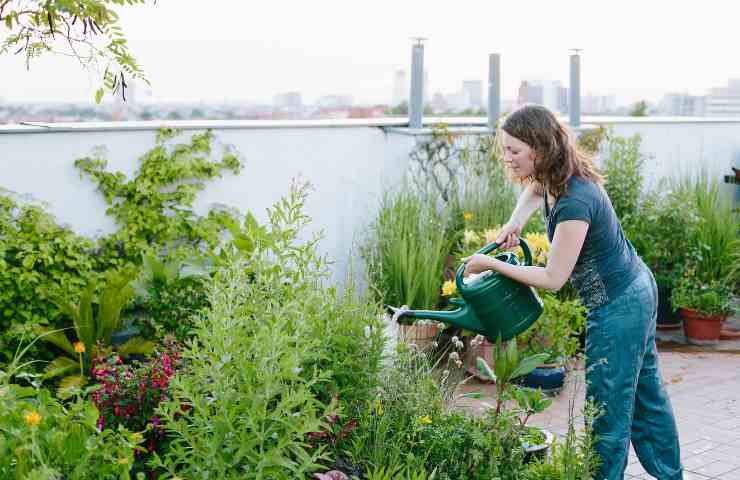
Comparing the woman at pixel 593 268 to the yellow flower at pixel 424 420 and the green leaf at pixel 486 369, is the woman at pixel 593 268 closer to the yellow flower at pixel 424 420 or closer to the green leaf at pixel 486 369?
the green leaf at pixel 486 369

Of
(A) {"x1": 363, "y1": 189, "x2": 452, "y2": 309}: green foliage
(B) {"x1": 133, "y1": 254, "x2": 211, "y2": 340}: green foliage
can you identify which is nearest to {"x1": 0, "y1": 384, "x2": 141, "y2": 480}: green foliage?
(B) {"x1": 133, "y1": 254, "x2": 211, "y2": 340}: green foliage

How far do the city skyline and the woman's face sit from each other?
290 cm

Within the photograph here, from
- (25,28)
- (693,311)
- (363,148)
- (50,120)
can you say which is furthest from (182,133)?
(693,311)

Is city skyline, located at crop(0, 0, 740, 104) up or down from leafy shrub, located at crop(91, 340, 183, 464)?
up

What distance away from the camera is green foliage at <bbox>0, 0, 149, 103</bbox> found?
2785mm

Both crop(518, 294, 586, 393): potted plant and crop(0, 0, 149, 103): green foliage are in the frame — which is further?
crop(518, 294, 586, 393): potted plant

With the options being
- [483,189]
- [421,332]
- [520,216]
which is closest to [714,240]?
[483,189]

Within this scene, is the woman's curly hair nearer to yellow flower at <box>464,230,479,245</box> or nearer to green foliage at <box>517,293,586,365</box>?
green foliage at <box>517,293,586,365</box>

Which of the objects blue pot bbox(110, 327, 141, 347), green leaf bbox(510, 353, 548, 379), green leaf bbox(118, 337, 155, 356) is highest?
green leaf bbox(510, 353, 548, 379)

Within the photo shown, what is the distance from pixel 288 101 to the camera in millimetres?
6852

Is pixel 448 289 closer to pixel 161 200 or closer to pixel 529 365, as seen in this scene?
pixel 161 200

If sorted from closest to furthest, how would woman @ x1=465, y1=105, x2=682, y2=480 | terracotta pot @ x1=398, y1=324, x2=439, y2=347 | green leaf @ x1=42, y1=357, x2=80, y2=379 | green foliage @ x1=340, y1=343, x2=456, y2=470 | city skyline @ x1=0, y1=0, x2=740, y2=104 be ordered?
green foliage @ x1=340, y1=343, x2=456, y2=470
woman @ x1=465, y1=105, x2=682, y2=480
green leaf @ x1=42, y1=357, x2=80, y2=379
terracotta pot @ x1=398, y1=324, x2=439, y2=347
city skyline @ x1=0, y1=0, x2=740, y2=104

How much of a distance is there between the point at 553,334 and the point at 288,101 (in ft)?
9.58

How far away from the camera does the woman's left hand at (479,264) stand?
314 centimetres
